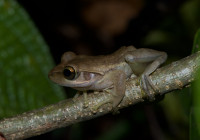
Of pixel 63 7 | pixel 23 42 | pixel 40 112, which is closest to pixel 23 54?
pixel 23 42

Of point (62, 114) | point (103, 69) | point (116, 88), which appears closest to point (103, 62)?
point (103, 69)

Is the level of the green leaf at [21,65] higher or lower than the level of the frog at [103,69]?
higher

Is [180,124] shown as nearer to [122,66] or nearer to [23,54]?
[122,66]

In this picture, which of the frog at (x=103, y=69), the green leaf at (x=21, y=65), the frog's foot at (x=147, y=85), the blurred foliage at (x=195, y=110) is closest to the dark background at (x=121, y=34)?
the frog at (x=103, y=69)

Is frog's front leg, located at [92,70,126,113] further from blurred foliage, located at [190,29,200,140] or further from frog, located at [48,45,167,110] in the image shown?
blurred foliage, located at [190,29,200,140]

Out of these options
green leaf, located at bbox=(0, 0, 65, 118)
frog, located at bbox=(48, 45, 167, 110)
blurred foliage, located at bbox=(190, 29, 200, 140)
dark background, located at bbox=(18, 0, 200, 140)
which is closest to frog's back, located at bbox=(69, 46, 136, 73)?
frog, located at bbox=(48, 45, 167, 110)

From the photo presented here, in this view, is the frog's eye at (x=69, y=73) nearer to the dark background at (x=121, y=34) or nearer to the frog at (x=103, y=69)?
the frog at (x=103, y=69)

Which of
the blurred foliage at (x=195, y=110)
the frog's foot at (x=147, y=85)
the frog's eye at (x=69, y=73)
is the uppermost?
the frog's eye at (x=69, y=73)
